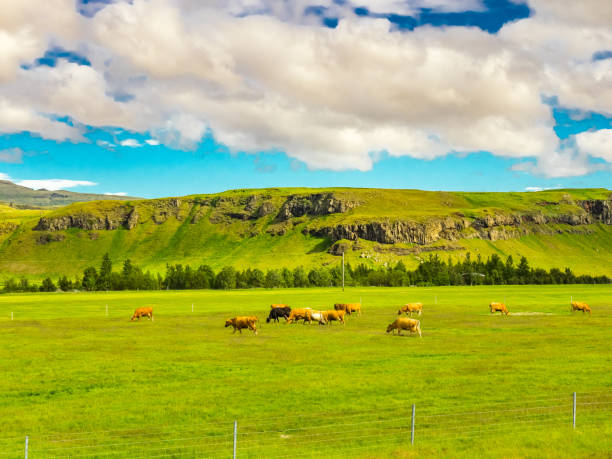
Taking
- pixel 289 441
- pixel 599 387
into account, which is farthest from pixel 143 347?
pixel 599 387

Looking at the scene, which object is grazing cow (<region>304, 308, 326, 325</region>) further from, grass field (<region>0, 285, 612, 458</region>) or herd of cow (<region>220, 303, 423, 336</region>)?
grass field (<region>0, 285, 612, 458</region>)

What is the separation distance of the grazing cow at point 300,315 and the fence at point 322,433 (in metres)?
38.3

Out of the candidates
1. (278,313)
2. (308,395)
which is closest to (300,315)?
(278,313)

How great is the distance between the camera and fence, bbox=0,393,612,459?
57.8 feet

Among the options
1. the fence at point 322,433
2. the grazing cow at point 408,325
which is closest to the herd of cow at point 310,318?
the grazing cow at point 408,325

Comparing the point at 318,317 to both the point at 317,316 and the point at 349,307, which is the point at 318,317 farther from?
the point at 349,307

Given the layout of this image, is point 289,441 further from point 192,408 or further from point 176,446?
point 192,408

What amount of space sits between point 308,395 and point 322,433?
17.3 ft

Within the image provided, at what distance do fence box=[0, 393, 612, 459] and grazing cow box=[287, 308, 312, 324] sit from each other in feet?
126

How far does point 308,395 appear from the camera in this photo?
24891 millimetres

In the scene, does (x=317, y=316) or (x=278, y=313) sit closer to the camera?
(x=317, y=316)

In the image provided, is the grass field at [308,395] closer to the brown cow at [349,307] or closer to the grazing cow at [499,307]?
the grazing cow at [499,307]

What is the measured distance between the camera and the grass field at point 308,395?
18141mm

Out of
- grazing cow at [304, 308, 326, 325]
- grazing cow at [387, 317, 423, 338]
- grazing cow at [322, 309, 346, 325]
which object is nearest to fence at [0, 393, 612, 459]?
grazing cow at [387, 317, 423, 338]
